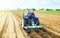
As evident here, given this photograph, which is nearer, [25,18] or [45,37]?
[45,37]

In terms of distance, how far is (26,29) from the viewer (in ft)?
43.5

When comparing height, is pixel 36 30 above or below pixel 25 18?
below

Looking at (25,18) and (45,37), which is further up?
(25,18)

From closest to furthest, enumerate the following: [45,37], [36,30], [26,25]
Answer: [45,37]
[36,30]
[26,25]

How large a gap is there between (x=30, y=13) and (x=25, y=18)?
0.60 metres

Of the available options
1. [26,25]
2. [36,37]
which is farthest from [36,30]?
[36,37]

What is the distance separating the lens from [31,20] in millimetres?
13672

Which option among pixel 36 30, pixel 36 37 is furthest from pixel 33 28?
pixel 36 37

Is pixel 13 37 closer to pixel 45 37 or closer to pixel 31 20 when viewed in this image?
pixel 45 37

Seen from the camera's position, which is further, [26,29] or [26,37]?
[26,29]

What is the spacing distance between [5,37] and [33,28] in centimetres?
348

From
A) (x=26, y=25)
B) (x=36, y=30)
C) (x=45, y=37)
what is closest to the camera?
(x=45, y=37)

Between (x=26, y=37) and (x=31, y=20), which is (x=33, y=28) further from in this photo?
(x=26, y=37)

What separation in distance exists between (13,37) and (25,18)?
12.9 feet
